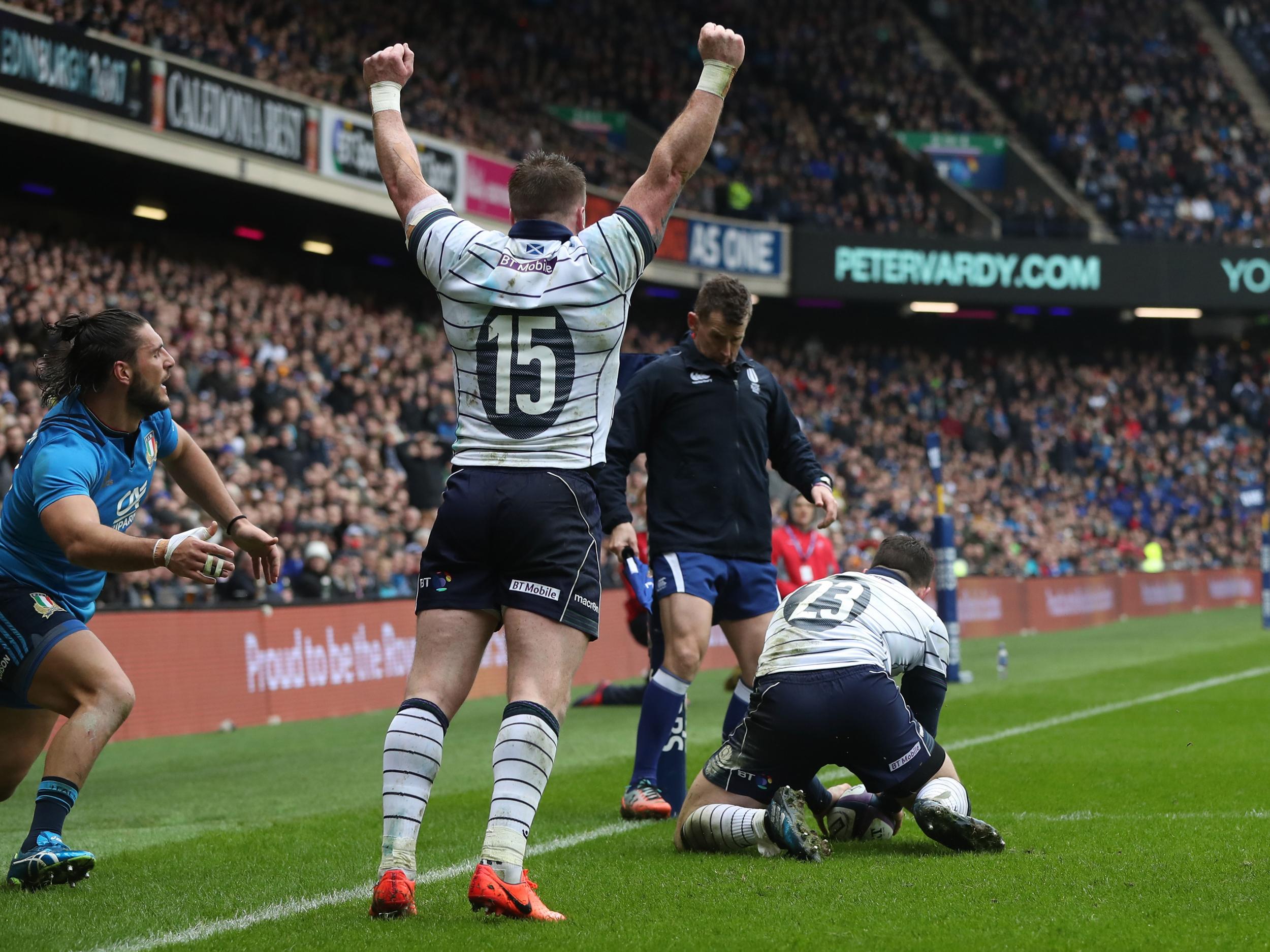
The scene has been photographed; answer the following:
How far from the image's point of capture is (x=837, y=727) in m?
5.45

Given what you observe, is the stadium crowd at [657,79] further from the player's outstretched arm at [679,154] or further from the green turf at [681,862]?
the player's outstretched arm at [679,154]

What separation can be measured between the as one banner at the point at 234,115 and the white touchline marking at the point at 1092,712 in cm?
1387

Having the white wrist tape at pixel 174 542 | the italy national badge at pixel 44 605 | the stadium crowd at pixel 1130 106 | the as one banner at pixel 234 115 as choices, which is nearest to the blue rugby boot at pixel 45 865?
the italy national badge at pixel 44 605

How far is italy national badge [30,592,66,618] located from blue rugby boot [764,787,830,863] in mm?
2592

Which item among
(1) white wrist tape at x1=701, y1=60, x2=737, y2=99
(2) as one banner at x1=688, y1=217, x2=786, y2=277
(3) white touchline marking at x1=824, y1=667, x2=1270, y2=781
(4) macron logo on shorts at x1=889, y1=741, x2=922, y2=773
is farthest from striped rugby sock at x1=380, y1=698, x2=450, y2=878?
(2) as one banner at x1=688, y1=217, x2=786, y2=277

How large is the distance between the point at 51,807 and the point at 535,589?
1.97m

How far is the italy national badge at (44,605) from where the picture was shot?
17.4ft

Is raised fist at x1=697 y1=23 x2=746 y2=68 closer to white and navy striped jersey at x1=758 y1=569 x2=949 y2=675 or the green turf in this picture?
white and navy striped jersey at x1=758 y1=569 x2=949 y2=675

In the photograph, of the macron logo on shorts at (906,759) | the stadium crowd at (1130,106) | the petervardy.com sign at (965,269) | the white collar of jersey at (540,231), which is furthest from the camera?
the stadium crowd at (1130,106)

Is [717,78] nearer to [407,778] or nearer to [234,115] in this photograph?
[407,778]

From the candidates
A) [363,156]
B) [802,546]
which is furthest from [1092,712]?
[363,156]

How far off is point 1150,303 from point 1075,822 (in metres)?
34.3

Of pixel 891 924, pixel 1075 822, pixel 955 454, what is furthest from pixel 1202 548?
pixel 891 924

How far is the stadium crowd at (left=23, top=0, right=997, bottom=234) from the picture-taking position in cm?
2439
